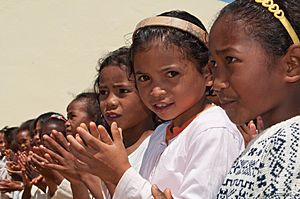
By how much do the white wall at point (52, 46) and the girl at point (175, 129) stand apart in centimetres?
783

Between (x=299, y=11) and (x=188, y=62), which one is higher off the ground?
(x=299, y=11)

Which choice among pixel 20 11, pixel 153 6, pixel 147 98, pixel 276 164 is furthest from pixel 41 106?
pixel 276 164

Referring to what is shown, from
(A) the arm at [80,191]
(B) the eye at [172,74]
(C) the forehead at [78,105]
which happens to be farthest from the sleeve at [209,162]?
(C) the forehead at [78,105]

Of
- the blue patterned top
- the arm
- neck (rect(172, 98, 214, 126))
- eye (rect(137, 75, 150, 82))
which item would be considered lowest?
the arm

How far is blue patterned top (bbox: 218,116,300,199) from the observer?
1152 mm

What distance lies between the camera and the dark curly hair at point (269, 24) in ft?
4.51

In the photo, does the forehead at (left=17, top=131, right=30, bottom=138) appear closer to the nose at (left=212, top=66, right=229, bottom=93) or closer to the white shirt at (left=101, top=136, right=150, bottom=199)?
the white shirt at (left=101, top=136, right=150, bottom=199)

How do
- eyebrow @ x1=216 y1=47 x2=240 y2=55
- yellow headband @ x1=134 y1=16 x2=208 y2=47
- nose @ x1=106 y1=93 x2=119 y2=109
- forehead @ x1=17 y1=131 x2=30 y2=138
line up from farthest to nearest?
forehead @ x1=17 y1=131 x2=30 y2=138, nose @ x1=106 y1=93 x2=119 y2=109, yellow headband @ x1=134 y1=16 x2=208 y2=47, eyebrow @ x1=216 y1=47 x2=240 y2=55

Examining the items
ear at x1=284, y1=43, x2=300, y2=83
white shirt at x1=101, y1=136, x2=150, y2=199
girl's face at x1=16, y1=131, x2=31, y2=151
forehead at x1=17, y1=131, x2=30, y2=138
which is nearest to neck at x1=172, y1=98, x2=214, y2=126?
white shirt at x1=101, y1=136, x2=150, y2=199

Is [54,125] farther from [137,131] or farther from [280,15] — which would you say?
[280,15]

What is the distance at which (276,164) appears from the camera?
118 centimetres

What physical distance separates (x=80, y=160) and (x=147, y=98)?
292 mm

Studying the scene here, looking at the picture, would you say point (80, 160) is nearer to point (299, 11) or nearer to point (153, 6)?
point (299, 11)

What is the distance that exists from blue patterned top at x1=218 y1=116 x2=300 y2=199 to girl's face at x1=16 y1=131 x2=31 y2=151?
4.43m
